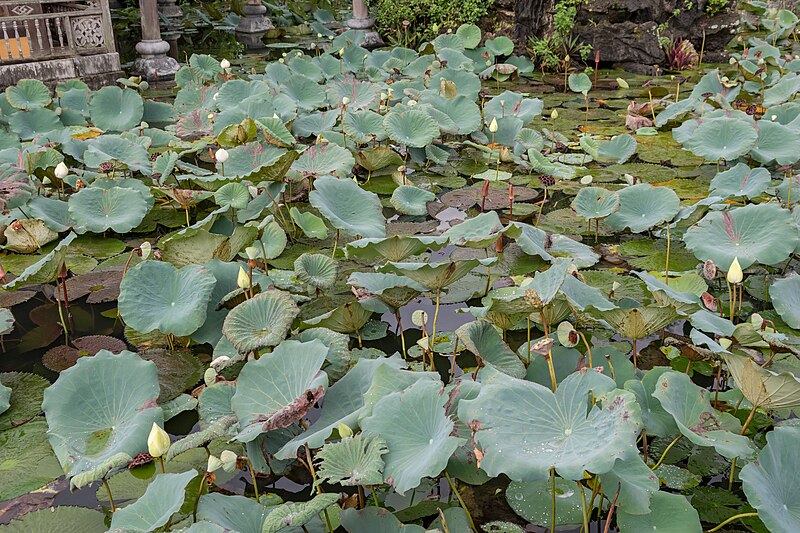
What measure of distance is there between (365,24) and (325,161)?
18.3ft

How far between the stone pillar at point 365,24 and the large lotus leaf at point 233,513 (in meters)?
7.43

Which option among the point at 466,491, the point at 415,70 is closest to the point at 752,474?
the point at 466,491

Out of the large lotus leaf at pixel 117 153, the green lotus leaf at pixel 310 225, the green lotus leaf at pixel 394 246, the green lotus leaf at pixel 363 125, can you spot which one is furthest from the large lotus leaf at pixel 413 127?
the green lotus leaf at pixel 394 246

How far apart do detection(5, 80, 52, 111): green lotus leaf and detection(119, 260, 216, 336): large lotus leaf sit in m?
2.67

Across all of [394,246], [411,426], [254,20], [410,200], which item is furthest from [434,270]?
[254,20]

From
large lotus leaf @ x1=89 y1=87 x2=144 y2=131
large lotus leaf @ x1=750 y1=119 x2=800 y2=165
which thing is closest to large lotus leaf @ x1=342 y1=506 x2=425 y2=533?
large lotus leaf @ x1=750 y1=119 x2=800 y2=165

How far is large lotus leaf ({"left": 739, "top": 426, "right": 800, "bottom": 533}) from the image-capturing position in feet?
4.68

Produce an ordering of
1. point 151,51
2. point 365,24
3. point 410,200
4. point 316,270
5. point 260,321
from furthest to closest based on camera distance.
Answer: point 365,24 → point 151,51 → point 410,200 → point 316,270 → point 260,321

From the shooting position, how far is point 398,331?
2541mm

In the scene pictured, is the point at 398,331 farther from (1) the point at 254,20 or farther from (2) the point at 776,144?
(1) the point at 254,20

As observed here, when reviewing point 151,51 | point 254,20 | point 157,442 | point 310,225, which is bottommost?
point 254,20

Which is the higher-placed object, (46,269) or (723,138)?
(723,138)

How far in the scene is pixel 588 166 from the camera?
416 centimetres

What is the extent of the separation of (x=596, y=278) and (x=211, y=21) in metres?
8.56
